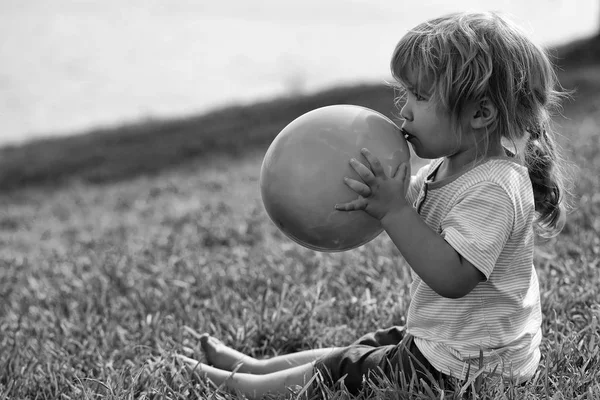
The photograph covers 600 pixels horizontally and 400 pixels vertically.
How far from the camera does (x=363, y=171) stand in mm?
2201

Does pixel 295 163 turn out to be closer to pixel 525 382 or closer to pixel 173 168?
pixel 525 382

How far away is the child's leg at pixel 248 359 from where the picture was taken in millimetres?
2857

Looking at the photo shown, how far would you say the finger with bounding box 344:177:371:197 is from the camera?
2203 millimetres

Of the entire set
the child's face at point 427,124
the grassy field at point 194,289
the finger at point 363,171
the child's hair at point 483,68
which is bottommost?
the grassy field at point 194,289

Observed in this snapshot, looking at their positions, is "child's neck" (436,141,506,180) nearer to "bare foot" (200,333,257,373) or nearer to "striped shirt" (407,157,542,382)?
"striped shirt" (407,157,542,382)

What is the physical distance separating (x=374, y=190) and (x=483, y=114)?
1.39 ft

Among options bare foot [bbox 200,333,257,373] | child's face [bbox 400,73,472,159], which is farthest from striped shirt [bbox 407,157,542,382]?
bare foot [bbox 200,333,257,373]

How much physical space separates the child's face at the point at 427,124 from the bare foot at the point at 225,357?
3.78 feet

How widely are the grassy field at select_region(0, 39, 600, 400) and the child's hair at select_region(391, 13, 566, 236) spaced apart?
764 mm

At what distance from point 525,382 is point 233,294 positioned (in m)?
1.64

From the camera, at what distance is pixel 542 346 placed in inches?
106

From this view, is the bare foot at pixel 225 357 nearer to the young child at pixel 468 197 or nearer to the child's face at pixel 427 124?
the young child at pixel 468 197

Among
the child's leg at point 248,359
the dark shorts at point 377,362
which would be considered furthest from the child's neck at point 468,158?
the child's leg at point 248,359

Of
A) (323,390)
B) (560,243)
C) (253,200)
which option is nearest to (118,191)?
(253,200)
